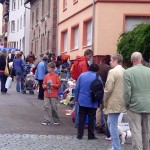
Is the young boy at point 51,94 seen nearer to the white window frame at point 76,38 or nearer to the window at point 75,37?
the white window frame at point 76,38

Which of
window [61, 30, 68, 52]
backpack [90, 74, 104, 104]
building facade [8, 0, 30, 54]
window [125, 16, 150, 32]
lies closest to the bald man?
backpack [90, 74, 104, 104]

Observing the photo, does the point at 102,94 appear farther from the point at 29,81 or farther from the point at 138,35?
the point at 29,81

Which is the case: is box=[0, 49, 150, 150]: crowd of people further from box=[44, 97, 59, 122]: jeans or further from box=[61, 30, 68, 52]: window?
box=[61, 30, 68, 52]: window

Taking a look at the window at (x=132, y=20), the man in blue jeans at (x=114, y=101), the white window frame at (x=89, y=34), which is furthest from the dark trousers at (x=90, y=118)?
the white window frame at (x=89, y=34)

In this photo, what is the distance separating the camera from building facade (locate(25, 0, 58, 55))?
38.5m

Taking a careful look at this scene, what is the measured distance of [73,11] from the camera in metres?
30.7

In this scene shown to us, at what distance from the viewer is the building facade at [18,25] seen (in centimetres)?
6141

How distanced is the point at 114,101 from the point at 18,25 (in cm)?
5744

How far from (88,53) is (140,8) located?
417 inches

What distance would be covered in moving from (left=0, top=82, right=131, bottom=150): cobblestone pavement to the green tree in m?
3.54

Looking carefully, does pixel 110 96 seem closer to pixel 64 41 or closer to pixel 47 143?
pixel 47 143

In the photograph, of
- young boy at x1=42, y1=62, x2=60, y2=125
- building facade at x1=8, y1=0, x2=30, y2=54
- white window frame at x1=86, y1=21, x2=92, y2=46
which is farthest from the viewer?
building facade at x1=8, y1=0, x2=30, y2=54

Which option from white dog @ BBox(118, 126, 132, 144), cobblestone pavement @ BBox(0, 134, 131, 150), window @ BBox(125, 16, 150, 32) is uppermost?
window @ BBox(125, 16, 150, 32)

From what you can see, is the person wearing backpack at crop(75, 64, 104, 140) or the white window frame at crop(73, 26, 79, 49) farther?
the white window frame at crop(73, 26, 79, 49)
